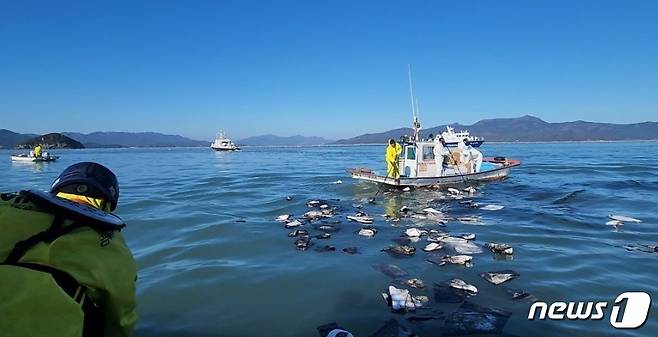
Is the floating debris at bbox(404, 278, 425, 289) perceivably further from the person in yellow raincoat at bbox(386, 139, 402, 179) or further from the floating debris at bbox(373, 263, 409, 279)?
the person in yellow raincoat at bbox(386, 139, 402, 179)

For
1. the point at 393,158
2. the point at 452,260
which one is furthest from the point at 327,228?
the point at 393,158

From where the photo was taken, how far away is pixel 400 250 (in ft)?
30.7

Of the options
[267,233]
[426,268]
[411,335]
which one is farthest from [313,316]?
[267,233]

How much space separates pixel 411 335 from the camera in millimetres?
5238

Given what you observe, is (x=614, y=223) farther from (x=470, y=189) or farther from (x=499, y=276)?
(x=470, y=189)

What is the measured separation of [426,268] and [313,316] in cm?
302

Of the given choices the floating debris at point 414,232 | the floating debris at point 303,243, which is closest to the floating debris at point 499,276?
the floating debris at point 414,232

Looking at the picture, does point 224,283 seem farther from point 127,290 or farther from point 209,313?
point 127,290

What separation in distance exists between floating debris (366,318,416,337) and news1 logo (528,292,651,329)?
6.34 feet

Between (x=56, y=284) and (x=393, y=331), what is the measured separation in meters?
4.64

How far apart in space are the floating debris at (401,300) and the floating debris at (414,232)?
14.2 feet

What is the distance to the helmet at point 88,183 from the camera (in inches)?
100

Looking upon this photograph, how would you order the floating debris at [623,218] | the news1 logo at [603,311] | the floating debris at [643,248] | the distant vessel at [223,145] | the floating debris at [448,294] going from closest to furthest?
1. the news1 logo at [603,311]
2. the floating debris at [448,294]
3. the floating debris at [643,248]
4. the floating debris at [623,218]
5. the distant vessel at [223,145]

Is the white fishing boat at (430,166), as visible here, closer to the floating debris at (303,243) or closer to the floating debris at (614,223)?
the floating debris at (614,223)
